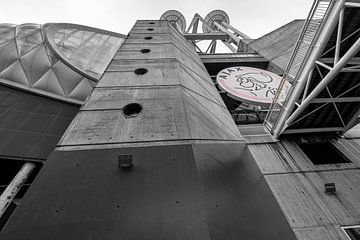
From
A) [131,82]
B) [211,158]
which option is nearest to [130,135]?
[211,158]

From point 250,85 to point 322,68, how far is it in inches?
244

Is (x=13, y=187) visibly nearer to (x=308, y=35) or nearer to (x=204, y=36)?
(x=308, y=35)

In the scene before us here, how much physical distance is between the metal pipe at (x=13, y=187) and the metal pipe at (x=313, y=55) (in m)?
11.3

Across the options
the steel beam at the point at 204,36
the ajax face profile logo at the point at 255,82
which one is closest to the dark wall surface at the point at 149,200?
the ajax face profile logo at the point at 255,82

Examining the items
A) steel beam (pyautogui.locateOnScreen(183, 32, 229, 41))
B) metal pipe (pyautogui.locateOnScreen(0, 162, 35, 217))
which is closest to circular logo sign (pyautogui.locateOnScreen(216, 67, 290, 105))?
metal pipe (pyautogui.locateOnScreen(0, 162, 35, 217))

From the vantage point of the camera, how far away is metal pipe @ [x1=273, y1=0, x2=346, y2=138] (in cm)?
564

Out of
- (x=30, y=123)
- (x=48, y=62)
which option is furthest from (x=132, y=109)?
(x=48, y=62)

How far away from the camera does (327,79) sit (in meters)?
6.07

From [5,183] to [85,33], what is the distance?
50.9ft

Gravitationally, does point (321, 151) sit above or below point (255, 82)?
below

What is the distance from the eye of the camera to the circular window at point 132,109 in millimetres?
6025

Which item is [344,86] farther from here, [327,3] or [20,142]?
[20,142]

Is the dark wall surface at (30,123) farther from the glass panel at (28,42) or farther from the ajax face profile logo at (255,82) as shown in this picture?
the ajax face profile logo at (255,82)

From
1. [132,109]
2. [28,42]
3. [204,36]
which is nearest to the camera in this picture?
[132,109]
